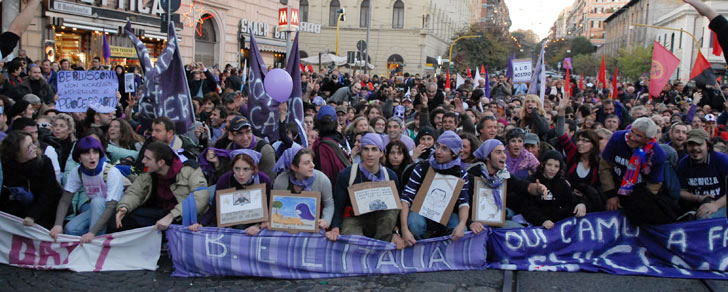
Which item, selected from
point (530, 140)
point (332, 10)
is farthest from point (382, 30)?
point (530, 140)

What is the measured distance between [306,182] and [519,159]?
2.44m

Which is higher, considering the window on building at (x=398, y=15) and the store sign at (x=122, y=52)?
the window on building at (x=398, y=15)

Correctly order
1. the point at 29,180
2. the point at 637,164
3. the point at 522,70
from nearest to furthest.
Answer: the point at 637,164, the point at 29,180, the point at 522,70

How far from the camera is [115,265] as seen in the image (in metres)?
5.61

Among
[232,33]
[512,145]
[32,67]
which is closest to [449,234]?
[512,145]

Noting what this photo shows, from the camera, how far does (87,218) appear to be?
19.1ft

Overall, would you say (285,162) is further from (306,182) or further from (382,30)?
(382,30)

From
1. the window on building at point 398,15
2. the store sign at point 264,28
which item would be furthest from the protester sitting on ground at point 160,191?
the window on building at point 398,15

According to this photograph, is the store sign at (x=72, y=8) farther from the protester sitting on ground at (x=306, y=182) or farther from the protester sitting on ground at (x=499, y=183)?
the protester sitting on ground at (x=499, y=183)

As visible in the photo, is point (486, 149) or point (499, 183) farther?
point (486, 149)

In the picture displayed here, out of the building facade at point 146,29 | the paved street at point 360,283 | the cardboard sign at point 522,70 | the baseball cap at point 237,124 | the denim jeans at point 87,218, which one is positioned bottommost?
the paved street at point 360,283

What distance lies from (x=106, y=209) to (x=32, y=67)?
19.5 ft

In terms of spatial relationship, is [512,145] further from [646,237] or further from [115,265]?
[115,265]

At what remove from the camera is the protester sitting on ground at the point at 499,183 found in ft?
19.0
